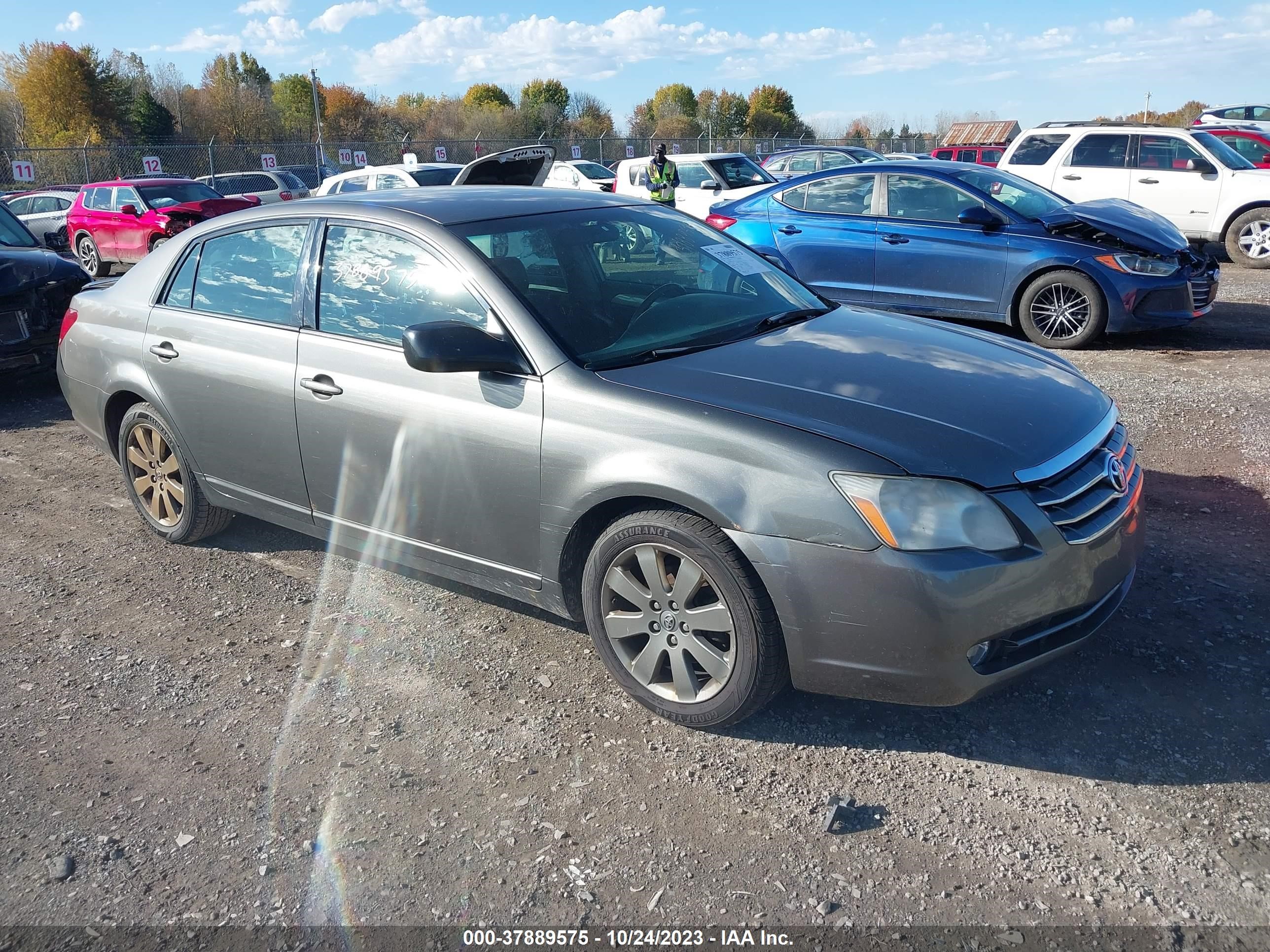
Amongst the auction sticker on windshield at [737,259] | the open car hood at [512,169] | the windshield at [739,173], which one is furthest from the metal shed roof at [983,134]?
the auction sticker on windshield at [737,259]

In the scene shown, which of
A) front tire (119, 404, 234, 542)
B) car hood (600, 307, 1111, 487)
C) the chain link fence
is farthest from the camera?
the chain link fence

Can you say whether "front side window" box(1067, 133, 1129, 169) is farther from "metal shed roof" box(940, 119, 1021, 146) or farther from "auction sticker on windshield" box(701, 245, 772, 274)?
"metal shed roof" box(940, 119, 1021, 146)

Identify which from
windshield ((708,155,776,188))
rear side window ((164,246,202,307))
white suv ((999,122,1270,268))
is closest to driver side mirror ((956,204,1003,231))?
white suv ((999,122,1270,268))

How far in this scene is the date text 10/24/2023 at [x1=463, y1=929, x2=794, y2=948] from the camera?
2.41 m

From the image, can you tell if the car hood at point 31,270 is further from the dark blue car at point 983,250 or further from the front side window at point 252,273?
the dark blue car at point 983,250

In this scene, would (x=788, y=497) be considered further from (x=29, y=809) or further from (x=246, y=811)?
(x=29, y=809)

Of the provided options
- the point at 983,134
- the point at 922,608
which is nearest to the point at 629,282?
→ the point at 922,608

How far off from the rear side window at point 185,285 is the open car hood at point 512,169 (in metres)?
1.57

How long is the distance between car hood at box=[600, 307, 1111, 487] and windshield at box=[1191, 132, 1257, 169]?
37.4 ft

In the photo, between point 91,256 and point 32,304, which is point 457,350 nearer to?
point 32,304

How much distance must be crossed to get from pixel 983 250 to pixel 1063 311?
0.84m

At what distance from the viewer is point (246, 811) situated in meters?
2.98

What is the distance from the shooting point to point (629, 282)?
4.00 m

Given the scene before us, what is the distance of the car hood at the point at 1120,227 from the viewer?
322 inches
